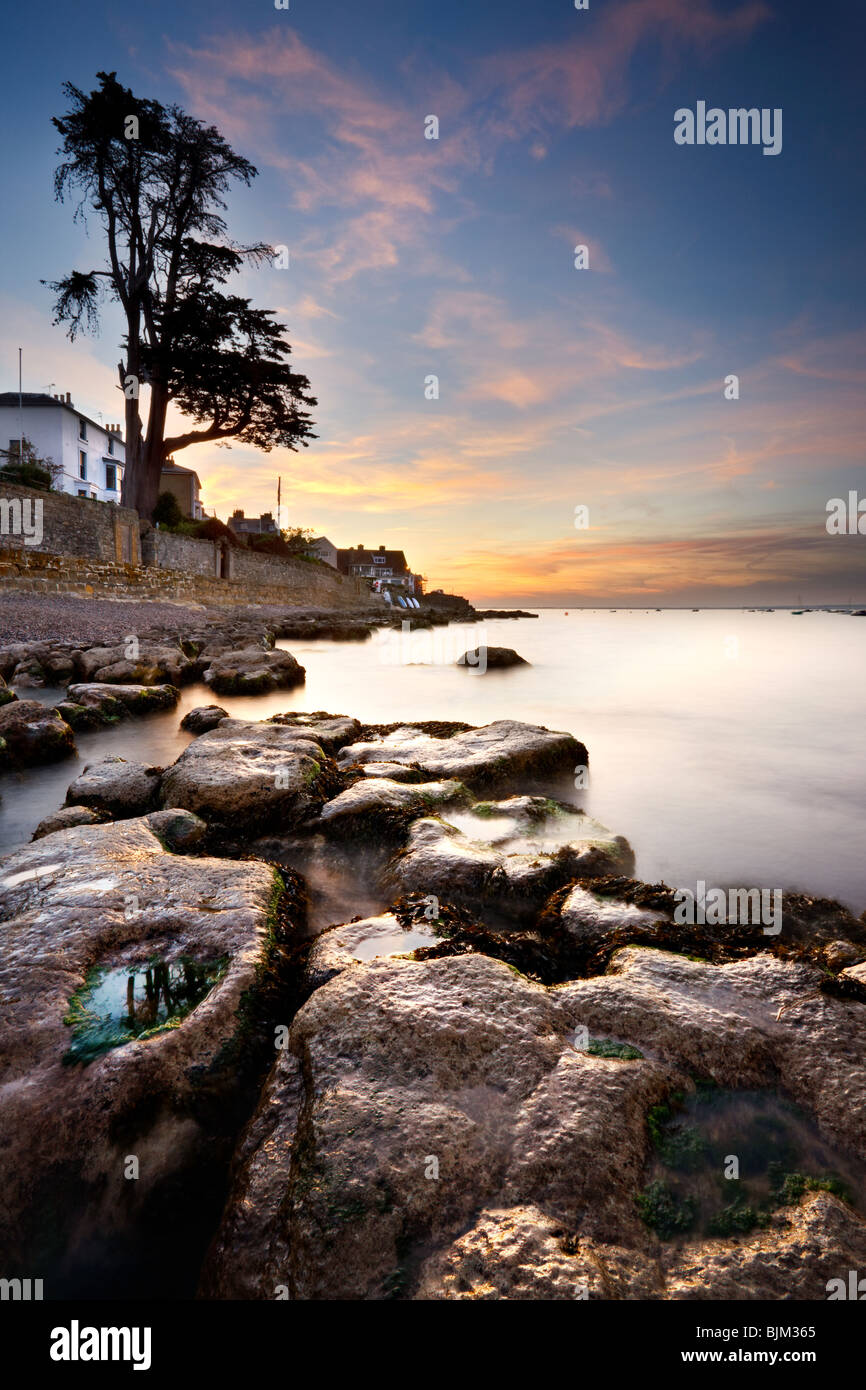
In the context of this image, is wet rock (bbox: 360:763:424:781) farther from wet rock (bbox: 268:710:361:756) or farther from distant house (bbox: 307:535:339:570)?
distant house (bbox: 307:535:339:570)

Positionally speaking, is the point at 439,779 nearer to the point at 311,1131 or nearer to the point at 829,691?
the point at 311,1131

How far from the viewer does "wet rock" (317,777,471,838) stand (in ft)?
13.3

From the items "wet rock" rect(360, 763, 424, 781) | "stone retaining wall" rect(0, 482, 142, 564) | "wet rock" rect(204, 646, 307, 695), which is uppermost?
"stone retaining wall" rect(0, 482, 142, 564)

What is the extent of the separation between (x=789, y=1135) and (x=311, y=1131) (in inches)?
54.2

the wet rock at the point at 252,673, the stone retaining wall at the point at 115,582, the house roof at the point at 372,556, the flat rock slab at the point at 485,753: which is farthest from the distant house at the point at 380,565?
the flat rock slab at the point at 485,753

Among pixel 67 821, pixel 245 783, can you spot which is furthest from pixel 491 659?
pixel 67 821

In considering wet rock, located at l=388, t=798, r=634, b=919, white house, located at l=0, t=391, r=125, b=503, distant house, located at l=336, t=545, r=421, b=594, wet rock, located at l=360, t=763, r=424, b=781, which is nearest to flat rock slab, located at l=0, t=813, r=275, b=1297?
wet rock, located at l=388, t=798, r=634, b=919

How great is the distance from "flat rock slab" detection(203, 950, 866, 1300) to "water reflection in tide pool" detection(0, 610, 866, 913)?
145cm

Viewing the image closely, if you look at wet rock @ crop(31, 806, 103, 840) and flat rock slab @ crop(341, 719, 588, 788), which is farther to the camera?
flat rock slab @ crop(341, 719, 588, 788)

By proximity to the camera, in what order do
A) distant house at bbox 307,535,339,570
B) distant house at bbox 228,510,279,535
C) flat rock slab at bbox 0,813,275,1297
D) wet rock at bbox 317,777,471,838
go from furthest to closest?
distant house at bbox 307,535,339,570 < distant house at bbox 228,510,279,535 < wet rock at bbox 317,777,471,838 < flat rock slab at bbox 0,813,275,1297

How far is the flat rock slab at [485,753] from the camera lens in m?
5.42

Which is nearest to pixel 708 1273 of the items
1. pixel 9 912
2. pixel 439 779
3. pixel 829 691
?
pixel 9 912

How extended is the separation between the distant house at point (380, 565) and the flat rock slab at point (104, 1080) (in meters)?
110
